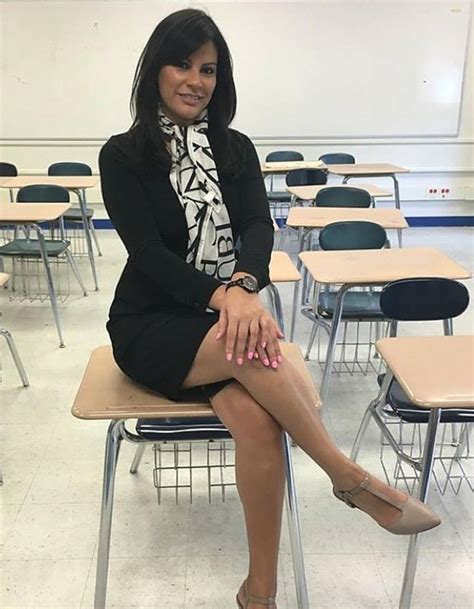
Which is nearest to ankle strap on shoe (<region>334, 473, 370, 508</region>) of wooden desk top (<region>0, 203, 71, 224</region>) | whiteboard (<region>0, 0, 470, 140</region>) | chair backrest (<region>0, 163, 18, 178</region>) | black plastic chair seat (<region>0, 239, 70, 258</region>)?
wooden desk top (<region>0, 203, 71, 224</region>)

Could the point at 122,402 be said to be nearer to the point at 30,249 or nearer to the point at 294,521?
the point at 294,521

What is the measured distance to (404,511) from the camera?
1.34 metres

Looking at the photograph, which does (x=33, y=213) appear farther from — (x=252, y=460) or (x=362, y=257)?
(x=252, y=460)

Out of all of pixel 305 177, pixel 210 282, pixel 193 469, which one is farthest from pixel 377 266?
pixel 305 177

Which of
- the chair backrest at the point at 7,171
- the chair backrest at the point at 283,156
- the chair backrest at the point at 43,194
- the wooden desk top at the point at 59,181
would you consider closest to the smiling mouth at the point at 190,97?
the chair backrest at the point at 43,194

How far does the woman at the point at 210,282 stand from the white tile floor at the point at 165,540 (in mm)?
365

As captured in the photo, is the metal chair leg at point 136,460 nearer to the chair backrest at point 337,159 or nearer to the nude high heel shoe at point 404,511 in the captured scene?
the nude high heel shoe at point 404,511

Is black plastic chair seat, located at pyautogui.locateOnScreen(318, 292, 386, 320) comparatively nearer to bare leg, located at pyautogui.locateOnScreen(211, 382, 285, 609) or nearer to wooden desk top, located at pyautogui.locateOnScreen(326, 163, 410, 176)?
bare leg, located at pyautogui.locateOnScreen(211, 382, 285, 609)

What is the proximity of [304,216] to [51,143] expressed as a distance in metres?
3.64

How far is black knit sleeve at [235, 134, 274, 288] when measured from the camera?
156 cm

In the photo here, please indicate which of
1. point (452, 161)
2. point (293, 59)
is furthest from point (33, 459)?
point (452, 161)

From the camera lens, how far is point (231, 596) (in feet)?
5.42

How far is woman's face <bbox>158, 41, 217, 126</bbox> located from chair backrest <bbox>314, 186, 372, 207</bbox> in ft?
7.54

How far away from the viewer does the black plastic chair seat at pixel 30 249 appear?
137 inches
